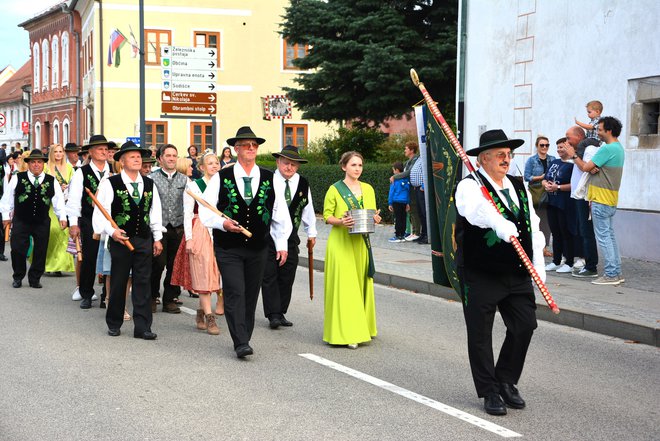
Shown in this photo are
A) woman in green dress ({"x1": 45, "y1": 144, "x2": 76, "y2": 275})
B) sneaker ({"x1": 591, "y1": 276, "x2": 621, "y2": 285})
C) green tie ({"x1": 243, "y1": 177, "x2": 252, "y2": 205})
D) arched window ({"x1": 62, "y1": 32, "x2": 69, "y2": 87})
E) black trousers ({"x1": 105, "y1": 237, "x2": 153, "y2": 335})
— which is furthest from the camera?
arched window ({"x1": 62, "y1": 32, "x2": 69, "y2": 87})

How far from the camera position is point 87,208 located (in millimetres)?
11516

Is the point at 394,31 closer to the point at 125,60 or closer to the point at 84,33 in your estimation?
the point at 125,60

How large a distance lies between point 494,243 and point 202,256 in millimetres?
4513

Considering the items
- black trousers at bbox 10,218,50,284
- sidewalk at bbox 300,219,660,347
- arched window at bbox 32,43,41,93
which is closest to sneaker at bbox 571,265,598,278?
sidewalk at bbox 300,219,660,347

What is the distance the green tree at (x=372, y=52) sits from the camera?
23719 millimetres

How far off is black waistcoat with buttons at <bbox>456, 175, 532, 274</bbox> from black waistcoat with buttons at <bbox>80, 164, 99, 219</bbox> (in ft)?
19.7

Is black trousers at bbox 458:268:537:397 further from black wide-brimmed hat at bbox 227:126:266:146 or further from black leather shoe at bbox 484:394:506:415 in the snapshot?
black wide-brimmed hat at bbox 227:126:266:146

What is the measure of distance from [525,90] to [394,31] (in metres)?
6.30

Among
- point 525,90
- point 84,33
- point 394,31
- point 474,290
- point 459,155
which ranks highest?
point 84,33

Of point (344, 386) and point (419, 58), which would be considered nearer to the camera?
point (344, 386)

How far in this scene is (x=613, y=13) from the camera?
1600 centimetres

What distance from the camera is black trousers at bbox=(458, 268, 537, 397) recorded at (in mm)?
6441

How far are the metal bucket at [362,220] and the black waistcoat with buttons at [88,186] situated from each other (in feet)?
12.3

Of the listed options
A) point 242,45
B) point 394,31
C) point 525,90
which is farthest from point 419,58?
point 242,45
